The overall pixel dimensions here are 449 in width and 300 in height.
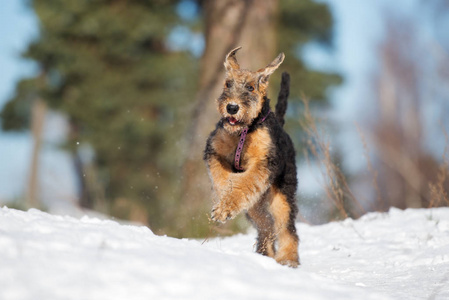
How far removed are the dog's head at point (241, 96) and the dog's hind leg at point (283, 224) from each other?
78 cm

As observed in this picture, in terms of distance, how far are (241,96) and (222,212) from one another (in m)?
0.94

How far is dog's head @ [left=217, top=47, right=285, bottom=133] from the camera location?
13.7ft

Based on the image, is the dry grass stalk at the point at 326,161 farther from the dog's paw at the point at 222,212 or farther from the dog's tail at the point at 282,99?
the dog's paw at the point at 222,212

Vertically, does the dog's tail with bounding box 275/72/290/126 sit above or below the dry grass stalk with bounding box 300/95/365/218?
above

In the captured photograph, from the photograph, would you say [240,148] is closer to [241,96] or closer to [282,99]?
[241,96]

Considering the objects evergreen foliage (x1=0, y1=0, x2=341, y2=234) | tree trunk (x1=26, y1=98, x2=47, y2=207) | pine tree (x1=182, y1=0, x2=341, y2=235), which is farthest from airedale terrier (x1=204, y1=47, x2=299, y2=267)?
tree trunk (x1=26, y1=98, x2=47, y2=207)

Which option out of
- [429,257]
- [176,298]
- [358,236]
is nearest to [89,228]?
[176,298]

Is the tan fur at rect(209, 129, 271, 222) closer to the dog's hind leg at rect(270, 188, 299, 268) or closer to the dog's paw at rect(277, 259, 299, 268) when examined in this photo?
the dog's hind leg at rect(270, 188, 299, 268)

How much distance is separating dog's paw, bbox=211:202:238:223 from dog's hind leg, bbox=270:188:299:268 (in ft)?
2.92

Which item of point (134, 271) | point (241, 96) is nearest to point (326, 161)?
point (241, 96)

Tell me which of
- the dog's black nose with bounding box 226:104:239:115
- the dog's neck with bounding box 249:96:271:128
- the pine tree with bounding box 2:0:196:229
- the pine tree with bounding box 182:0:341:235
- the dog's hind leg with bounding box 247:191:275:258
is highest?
the dog's black nose with bounding box 226:104:239:115

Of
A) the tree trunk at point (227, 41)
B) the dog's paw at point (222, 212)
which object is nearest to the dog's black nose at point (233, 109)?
the dog's paw at point (222, 212)

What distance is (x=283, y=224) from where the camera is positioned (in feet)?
15.5

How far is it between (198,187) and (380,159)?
1622 centimetres
